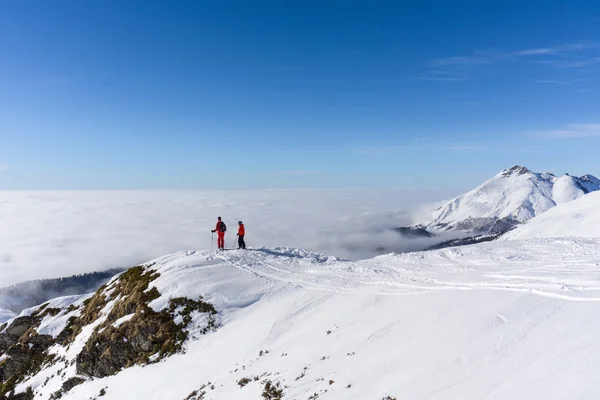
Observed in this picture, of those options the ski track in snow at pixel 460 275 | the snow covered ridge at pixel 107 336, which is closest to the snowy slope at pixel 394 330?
the ski track in snow at pixel 460 275

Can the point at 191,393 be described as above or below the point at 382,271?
below

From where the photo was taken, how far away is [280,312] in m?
22.5

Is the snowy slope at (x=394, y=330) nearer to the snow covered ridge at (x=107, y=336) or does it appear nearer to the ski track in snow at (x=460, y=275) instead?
the ski track in snow at (x=460, y=275)

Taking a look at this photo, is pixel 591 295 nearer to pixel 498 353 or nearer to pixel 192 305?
pixel 498 353

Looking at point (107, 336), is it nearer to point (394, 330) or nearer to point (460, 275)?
point (394, 330)

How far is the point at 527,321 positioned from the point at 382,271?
42.3 feet

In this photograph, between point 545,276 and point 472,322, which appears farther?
point 545,276

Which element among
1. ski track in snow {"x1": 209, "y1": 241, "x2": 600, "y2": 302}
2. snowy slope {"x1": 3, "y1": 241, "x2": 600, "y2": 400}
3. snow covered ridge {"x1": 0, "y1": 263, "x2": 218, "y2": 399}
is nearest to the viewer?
snowy slope {"x1": 3, "y1": 241, "x2": 600, "y2": 400}

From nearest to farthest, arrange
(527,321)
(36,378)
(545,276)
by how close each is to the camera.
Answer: (527,321) < (545,276) < (36,378)

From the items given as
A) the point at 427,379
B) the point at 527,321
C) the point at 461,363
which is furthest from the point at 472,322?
the point at 427,379

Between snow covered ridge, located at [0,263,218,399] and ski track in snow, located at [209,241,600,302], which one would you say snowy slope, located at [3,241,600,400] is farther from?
snow covered ridge, located at [0,263,218,399]

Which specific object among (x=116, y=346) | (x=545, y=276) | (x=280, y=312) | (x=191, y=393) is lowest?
(x=116, y=346)

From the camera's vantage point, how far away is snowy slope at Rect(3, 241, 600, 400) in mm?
10102

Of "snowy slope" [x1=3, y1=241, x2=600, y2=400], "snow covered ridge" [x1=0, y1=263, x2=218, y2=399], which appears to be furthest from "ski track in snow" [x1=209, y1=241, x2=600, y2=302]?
"snow covered ridge" [x1=0, y1=263, x2=218, y2=399]
